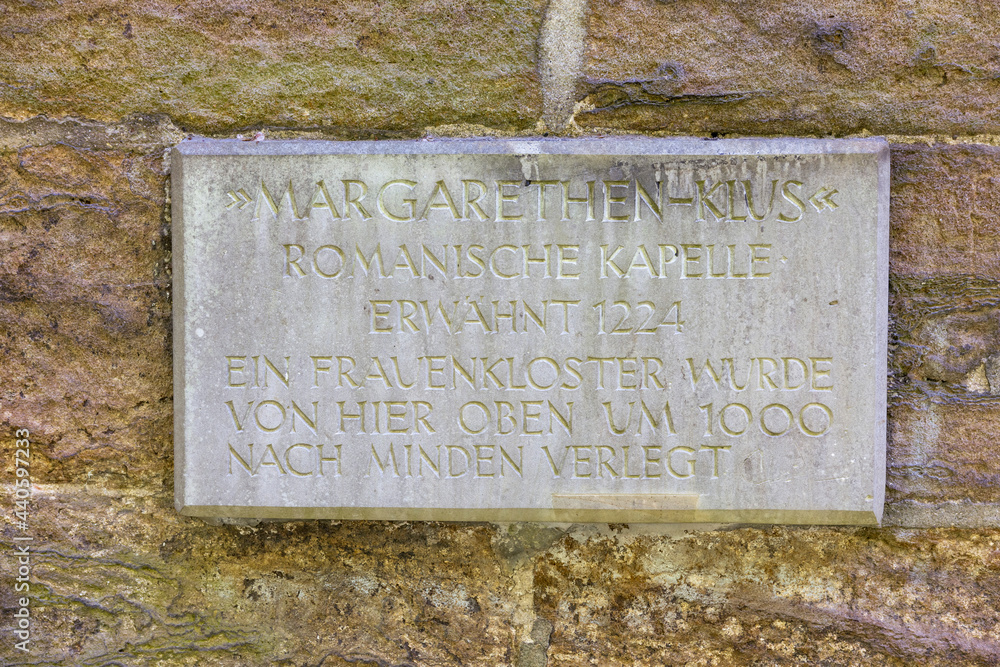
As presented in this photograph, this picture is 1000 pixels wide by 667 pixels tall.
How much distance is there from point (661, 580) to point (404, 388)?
2.30 feet

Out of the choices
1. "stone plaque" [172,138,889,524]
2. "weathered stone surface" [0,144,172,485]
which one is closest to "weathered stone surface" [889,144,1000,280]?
"stone plaque" [172,138,889,524]

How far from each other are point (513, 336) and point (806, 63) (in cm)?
86

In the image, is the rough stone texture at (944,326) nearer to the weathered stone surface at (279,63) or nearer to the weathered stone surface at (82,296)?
the weathered stone surface at (279,63)

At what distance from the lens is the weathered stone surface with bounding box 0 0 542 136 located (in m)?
1.51

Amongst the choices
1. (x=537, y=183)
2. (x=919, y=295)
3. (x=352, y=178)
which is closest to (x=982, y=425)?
(x=919, y=295)

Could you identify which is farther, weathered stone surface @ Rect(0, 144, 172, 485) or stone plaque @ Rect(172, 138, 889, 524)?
weathered stone surface @ Rect(0, 144, 172, 485)

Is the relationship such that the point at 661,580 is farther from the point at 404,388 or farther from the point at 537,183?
the point at 537,183

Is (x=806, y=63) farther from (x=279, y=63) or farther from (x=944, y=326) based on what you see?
(x=279, y=63)

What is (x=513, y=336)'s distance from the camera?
56.4 inches

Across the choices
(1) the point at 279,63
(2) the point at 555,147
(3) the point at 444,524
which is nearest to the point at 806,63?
(2) the point at 555,147

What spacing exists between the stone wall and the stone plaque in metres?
0.12

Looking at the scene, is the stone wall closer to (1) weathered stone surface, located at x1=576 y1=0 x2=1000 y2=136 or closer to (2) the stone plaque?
(1) weathered stone surface, located at x1=576 y1=0 x2=1000 y2=136

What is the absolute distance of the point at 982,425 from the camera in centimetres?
150

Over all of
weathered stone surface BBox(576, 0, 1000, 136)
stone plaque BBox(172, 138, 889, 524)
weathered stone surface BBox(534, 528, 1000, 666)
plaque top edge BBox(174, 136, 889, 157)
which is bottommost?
weathered stone surface BBox(534, 528, 1000, 666)
